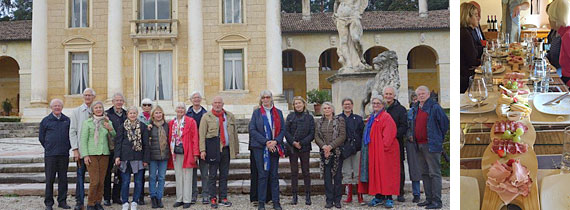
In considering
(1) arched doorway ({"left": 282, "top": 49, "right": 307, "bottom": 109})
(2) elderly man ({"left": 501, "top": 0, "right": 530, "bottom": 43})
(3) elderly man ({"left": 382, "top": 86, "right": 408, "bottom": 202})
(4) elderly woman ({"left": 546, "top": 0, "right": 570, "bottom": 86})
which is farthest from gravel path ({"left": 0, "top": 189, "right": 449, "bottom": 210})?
(1) arched doorway ({"left": 282, "top": 49, "right": 307, "bottom": 109})

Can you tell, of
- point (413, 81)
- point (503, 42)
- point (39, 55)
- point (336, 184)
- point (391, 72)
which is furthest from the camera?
point (413, 81)

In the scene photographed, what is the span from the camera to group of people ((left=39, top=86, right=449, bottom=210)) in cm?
511

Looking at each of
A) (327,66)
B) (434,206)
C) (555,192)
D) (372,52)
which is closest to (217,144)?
(434,206)

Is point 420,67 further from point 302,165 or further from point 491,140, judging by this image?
point 491,140

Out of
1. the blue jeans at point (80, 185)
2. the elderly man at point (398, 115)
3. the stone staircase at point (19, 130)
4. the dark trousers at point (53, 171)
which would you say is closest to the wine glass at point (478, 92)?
the elderly man at point (398, 115)

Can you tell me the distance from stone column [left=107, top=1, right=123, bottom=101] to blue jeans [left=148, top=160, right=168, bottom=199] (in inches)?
387

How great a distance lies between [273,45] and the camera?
48.3ft

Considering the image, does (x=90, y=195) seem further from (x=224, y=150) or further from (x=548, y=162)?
(x=548, y=162)

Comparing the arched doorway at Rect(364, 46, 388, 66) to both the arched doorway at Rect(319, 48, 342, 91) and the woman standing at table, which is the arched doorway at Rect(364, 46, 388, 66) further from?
the woman standing at table

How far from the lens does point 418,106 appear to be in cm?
503

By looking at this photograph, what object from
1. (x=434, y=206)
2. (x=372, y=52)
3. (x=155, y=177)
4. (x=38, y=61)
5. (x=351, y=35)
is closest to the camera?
(x=434, y=206)

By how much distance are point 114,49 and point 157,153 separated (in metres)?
10.2

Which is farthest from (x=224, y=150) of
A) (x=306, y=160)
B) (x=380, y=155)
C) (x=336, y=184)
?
(x=380, y=155)

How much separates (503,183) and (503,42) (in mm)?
2872
